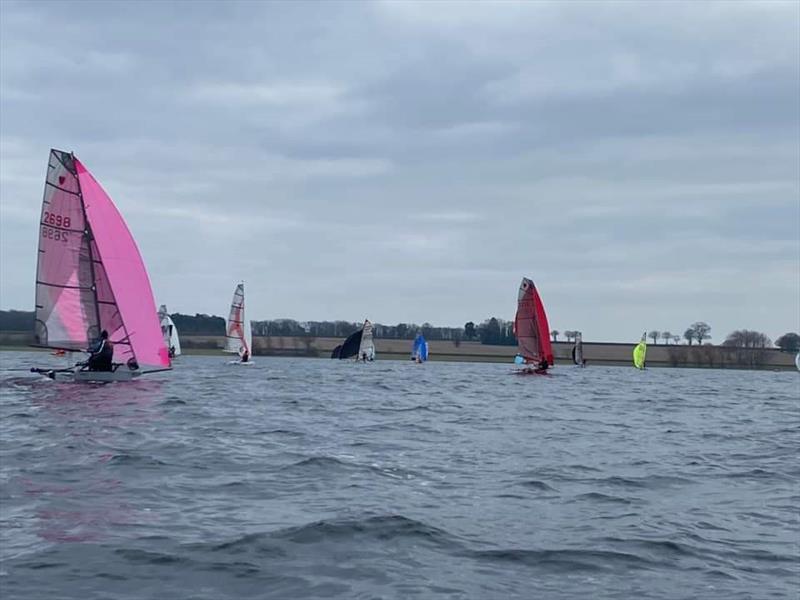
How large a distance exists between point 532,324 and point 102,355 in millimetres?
33352

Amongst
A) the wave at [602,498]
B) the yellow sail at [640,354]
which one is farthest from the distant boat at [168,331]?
the wave at [602,498]

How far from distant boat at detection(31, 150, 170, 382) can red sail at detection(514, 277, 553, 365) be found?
30439 millimetres

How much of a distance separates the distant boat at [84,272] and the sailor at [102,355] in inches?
38.1

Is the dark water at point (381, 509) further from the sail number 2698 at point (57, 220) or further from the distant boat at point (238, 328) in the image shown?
the distant boat at point (238, 328)

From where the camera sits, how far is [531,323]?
56594 mm

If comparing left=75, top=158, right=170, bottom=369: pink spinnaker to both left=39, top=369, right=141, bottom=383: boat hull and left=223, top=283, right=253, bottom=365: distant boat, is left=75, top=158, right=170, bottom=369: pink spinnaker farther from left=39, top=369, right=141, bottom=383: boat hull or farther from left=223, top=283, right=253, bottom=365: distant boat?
left=223, top=283, right=253, bottom=365: distant boat

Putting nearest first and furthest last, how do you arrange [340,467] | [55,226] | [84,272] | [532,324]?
1. [340,467]
2. [55,226]
3. [84,272]
4. [532,324]

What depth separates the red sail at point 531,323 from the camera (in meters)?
56.3

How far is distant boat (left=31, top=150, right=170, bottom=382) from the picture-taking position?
28672 mm

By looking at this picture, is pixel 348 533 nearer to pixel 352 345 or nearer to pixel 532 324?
pixel 532 324

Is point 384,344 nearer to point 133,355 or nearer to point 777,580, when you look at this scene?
point 133,355

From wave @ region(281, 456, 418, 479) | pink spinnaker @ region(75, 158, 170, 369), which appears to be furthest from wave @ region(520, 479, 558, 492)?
pink spinnaker @ region(75, 158, 170, 369)

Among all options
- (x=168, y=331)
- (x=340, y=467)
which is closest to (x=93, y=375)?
(x=340, y=467)

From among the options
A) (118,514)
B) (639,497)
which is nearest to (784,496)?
(639,497)
